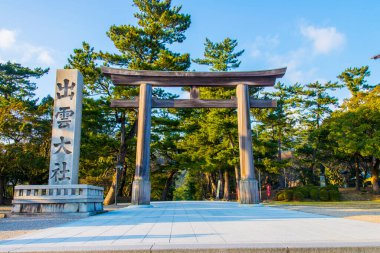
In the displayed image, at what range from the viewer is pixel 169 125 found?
20.8 meters

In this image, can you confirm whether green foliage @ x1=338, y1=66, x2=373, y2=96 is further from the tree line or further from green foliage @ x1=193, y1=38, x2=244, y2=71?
green foliage @ x1=193, y1=38, x2=244, y2=71

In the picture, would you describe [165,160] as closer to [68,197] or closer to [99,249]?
[68,197]

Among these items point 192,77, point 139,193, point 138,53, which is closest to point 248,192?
point 139,193

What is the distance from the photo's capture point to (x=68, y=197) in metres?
9.12

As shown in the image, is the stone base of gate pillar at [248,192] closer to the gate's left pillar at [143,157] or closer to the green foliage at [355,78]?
the gate's left pillar at [143,157]

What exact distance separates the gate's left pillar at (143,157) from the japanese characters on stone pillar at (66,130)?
3.49 m

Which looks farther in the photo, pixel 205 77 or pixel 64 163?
pixel 205 77

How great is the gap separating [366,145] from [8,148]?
94.0ft

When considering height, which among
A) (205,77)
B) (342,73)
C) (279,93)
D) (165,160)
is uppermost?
(342,73)

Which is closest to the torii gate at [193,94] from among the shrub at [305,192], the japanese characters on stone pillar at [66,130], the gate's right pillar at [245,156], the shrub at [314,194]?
the gate's right pillar at [245,156]

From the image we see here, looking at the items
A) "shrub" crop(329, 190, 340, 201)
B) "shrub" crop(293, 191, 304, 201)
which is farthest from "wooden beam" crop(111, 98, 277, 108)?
"shrub" crop(329, 190, 340, 201)

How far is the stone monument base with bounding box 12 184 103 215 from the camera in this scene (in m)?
9.08

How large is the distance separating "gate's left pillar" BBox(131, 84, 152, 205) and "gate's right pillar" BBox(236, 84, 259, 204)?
424cm

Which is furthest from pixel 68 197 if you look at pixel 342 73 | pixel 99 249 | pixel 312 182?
pixel 342 73
